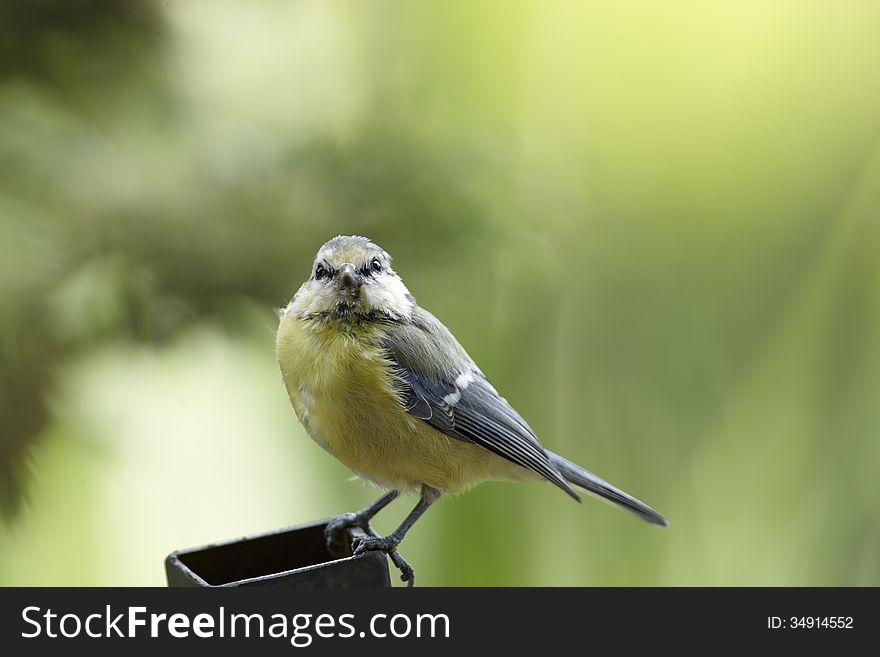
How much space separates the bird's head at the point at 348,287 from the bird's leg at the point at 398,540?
0.30m

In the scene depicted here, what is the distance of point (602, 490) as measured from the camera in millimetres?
1719

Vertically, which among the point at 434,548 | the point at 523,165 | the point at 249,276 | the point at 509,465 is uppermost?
the point at 523,165

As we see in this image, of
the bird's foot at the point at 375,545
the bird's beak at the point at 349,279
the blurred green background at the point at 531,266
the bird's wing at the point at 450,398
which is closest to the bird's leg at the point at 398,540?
the bird's foot at the point at 375,545

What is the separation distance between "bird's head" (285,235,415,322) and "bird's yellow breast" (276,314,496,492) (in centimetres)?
2

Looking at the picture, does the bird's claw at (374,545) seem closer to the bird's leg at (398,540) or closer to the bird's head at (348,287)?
the bird's leg at (398,540)

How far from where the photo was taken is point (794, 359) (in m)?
2.38

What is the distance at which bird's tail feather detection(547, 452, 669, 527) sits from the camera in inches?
67.1

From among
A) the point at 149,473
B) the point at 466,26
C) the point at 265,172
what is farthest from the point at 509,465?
the point at 466,26

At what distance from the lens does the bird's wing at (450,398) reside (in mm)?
1497

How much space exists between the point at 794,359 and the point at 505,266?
0.77 meters

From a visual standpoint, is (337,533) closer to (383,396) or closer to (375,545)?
(375,545)

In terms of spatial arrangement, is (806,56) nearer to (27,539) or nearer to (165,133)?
(165,133)

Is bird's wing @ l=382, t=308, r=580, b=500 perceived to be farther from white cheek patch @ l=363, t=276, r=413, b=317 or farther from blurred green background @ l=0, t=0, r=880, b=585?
blurred green background @ l=0, t=0, r=880, b=585

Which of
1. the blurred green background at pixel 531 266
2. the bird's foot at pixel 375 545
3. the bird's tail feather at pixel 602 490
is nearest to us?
the bird's foot at pixel 375 545
